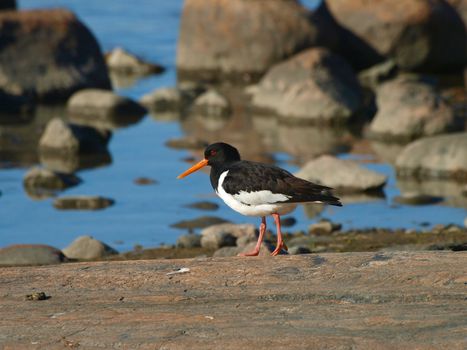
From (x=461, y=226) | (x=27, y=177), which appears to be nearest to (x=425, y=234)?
(x=461, y=226)

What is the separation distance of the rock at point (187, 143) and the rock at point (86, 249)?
21.9ft

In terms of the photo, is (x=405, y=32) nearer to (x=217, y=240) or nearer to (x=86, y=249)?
(x=217, y=240)

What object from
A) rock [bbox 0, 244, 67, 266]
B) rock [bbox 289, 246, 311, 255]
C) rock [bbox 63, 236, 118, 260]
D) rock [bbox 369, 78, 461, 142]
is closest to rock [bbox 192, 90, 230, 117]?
rock [bbox 369, 78, 461, 142]

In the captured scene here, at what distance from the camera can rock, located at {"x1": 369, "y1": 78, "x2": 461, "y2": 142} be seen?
20.1 metres

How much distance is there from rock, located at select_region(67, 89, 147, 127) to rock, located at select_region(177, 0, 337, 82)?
3.72 m

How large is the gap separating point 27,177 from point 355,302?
33.9 feet

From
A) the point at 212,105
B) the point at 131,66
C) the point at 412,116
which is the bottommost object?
the point at 412,116

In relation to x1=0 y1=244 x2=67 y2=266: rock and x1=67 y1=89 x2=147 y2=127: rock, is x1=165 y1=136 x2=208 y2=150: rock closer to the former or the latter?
x1=67 y1=89 x2=147 y2=127: rock

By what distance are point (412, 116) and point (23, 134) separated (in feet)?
23.6

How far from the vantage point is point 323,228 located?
1425 centimetres

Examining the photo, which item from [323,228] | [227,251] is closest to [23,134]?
[323,228]

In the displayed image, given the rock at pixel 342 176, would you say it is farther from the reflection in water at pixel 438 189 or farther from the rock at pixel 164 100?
the rock at pixel 164 100

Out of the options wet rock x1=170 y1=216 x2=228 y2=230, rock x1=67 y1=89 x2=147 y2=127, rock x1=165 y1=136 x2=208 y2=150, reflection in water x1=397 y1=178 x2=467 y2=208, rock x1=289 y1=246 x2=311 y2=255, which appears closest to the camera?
rock x1=289 y1=246 x2=311 y2=255

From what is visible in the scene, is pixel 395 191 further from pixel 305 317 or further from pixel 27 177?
pixel 305 317
